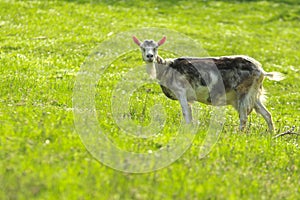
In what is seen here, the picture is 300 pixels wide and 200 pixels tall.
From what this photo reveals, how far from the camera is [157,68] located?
13.1 metres

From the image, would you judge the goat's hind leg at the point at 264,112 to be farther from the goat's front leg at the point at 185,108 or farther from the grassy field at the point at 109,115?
the goat's front leg at the point at 185,108

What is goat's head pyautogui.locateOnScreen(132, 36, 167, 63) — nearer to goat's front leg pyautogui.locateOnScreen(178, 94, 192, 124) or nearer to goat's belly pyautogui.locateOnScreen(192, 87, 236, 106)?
goat's front leg pyautogui.locateOnScreen(178, 94, 192, 124)

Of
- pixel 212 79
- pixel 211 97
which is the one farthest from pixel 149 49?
pixel 211 97

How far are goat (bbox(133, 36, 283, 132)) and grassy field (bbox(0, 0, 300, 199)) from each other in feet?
2.34

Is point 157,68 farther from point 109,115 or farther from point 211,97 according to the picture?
point 109,115

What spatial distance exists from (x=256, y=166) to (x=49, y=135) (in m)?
3.74

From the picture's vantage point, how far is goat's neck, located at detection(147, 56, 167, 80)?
13023mm

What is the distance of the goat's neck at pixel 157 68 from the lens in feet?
42.7

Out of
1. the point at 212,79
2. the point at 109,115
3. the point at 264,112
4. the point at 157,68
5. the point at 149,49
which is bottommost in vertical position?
the point at 264,112

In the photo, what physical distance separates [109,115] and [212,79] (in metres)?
3.19

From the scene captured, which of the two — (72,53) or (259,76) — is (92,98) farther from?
(72,53)

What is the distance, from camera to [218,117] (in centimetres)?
1434

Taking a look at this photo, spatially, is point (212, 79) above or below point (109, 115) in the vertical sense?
above

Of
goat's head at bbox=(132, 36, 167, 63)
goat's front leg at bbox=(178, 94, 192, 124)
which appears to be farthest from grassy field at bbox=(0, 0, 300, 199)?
goat's head at bbox=(132, 36, 167, 63)
